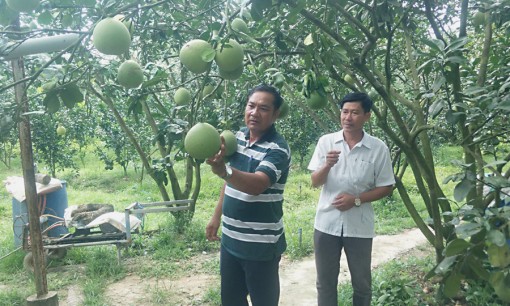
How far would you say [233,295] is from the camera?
6.79ft

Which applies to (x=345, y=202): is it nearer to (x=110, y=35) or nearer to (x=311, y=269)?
(x=110, y=35)

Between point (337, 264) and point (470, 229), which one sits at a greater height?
point (470, 229)

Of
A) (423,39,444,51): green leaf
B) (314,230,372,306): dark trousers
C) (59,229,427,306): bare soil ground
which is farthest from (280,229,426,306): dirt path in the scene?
(423,39,444,51): green leaf

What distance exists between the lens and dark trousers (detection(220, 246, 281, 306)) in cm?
191

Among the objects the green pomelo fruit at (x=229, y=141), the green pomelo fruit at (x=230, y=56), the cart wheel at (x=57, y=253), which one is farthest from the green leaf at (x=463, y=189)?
the cart wheel at (x=57, y=253)

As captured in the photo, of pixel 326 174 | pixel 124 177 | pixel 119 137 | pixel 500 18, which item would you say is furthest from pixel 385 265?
pixel 124 177

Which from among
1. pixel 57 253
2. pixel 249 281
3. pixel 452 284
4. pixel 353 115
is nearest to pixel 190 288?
pixel 57 253

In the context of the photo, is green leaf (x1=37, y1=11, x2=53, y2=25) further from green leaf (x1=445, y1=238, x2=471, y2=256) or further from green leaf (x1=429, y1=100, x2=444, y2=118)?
green leaf (x1=429, y1=100, x2=444, y2=118)

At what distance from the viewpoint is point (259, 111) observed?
188cm

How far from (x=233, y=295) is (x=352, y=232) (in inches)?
25.6

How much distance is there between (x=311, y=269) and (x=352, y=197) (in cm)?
167

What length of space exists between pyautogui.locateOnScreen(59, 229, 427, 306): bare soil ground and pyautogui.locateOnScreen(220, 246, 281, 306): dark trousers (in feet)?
3.66

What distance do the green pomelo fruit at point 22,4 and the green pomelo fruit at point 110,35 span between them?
162mm

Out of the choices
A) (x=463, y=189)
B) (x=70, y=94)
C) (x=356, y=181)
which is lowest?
(x=356, y=181)
